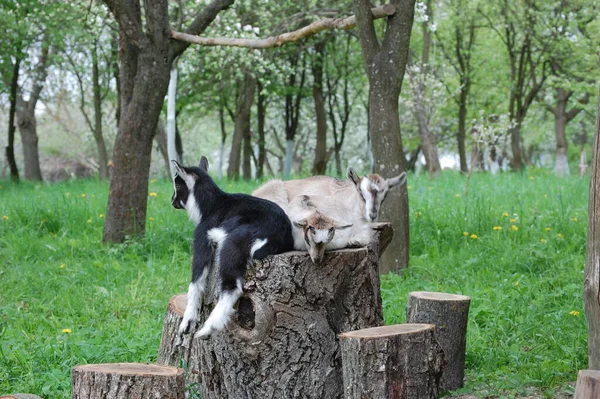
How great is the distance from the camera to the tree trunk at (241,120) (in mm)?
23656

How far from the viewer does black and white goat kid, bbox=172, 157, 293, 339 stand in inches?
195

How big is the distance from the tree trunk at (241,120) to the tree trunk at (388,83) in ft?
45.8

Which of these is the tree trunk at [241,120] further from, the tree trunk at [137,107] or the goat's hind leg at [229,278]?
the goat's hind leg at [229,278]

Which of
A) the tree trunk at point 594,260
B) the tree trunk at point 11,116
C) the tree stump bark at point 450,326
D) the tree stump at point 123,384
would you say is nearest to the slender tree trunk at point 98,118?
the tree trunk at point 11,116

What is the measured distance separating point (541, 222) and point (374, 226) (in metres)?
6.43

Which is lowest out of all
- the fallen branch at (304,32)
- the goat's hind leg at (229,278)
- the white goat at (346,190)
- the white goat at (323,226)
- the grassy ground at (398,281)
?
the grassy ground at (398,281)

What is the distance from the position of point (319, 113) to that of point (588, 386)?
73.7 ft

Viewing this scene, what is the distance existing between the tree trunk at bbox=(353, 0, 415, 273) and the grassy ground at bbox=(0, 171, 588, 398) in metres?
1.40

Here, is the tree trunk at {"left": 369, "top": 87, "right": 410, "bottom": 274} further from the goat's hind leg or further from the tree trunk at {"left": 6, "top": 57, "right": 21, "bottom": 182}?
the tree trunk at {"left": 6, "top": 57, "right": 21, "bottom": 182}

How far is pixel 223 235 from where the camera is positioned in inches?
200

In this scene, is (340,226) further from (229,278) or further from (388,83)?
(388,83)

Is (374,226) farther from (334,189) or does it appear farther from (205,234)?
(205,234)

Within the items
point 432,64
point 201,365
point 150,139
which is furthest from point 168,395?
point 432,64

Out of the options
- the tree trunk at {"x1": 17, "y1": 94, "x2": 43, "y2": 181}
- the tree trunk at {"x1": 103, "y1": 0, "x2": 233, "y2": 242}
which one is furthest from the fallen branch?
the tree trunk at {"x1": 17, "y1": 94, "x2": 43, "y2": 181}
